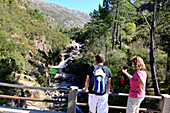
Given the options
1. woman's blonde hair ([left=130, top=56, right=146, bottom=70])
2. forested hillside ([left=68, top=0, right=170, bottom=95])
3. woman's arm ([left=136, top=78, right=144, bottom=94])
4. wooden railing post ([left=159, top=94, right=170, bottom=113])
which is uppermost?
forested hillside ([left=68, top=0, right=170, bottom=95])

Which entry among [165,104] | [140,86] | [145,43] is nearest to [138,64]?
[140,86]

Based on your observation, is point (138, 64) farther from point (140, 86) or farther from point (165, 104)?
point (165, 104)

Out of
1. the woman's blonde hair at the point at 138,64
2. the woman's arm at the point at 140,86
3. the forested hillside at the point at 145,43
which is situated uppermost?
the forested hillside at the point at 145,43

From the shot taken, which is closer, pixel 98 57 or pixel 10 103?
pixel 98 57

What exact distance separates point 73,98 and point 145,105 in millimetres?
9521

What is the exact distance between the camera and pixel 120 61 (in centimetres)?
1409

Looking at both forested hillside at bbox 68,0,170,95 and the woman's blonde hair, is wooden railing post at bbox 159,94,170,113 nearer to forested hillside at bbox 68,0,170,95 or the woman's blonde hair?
the woman's blonde hair

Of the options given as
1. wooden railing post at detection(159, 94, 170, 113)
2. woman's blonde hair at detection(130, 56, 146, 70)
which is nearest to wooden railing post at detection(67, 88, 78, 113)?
woman's blonde hair at detection(130, 56, 146, 70)

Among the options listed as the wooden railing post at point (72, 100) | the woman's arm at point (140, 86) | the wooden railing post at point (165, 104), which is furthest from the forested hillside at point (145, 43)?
the wooden railing post at point (72, 100)

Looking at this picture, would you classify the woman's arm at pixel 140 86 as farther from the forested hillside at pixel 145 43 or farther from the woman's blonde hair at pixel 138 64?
the forested hillside at pixel 145 43

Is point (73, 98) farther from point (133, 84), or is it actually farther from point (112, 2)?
point (112, 2)

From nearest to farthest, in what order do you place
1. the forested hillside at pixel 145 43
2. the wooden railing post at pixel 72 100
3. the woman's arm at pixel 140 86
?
the woman's arm at pixel 140 86 → the wooden railing post at pixel 72 100 → the forested hillside at pixel 145 43

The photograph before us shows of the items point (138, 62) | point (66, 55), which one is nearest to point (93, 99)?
point (138, 62)

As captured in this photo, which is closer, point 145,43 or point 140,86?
point 140,86
